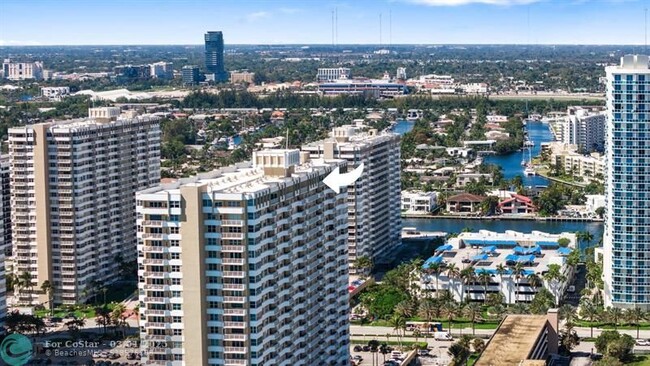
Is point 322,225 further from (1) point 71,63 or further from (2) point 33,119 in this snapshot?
(1) point 71,63

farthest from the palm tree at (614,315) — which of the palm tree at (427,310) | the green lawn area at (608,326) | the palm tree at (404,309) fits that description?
the palm tree at (404,309)

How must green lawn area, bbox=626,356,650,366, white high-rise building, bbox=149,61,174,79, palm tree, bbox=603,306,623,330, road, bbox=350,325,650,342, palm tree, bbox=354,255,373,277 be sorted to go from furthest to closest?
white high-rise building, bbox=149,61,174,79 < palm tree, bbox=354,255,373,277 < palm tree, bbox=603,306,623,330 < road, bbox=350,325,650,342 < green lawn area, bbox=626,356,650,366

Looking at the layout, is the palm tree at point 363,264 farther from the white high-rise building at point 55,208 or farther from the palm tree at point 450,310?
the white high-rise building at point 55,208

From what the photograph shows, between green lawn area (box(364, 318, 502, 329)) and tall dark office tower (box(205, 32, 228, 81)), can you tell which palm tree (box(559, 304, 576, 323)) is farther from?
tall dark office tower (box(205, 32, 228, 81))

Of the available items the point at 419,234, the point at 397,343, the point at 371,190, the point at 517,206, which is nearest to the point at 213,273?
the point at 397,343

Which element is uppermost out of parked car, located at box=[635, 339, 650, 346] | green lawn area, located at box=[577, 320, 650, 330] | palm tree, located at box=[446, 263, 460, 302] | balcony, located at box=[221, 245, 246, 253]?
balcony, located at box=[221, 245, 246, 253]

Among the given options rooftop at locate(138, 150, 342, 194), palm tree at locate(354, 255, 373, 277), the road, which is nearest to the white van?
the road

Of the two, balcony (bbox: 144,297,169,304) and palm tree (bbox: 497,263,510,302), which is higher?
balcony (bbox: 144,297,169,304)
